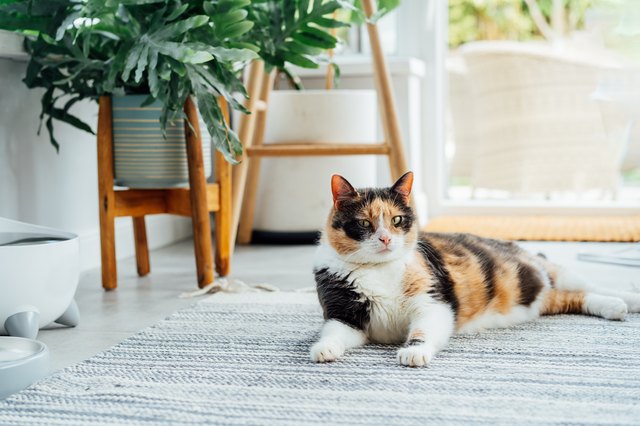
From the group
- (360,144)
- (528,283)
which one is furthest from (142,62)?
(360,144)

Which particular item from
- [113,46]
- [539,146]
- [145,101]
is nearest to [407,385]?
[145,101]

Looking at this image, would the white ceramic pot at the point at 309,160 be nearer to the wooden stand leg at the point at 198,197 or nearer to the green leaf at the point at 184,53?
the wooden stand leg at the point at 198,197

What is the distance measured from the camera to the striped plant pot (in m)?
2.20

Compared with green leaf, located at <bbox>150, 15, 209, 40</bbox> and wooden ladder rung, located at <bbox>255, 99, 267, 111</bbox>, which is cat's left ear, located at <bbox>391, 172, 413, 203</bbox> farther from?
wooden ladder rung, located at <bbox>255, 99, 267, 111</bbox>

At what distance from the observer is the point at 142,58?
1.86 m

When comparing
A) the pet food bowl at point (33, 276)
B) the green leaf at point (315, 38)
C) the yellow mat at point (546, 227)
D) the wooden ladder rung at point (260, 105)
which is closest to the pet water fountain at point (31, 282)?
the pet food bowl at point (33, 276)

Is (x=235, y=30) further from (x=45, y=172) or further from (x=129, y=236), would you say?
(x=129, y=236)

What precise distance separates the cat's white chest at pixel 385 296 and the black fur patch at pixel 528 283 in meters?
0.30

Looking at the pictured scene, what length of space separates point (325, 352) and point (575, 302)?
661 mm

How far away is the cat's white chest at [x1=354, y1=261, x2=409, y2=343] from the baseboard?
4.23 ft

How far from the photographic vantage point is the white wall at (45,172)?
2211mm

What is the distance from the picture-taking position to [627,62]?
17.8ft

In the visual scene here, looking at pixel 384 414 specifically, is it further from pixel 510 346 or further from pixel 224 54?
pixel 224 54

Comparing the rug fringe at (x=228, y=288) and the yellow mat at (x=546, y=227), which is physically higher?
the rug fringe at (x=228, y=288)
